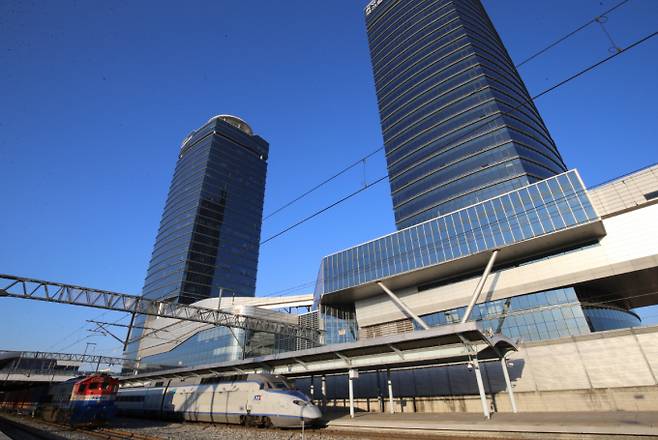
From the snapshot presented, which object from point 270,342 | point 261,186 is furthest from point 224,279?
point 270,342

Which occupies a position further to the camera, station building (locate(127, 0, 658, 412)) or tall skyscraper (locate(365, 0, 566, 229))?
tall skyscraper (locate(365, 0, 566, 229))

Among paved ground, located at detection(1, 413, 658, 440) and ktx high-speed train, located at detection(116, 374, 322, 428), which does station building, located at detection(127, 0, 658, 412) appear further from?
paved ground, located at detection(1, 413, 658, 440)

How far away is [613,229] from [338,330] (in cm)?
4062

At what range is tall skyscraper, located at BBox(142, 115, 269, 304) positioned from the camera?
120812 mm

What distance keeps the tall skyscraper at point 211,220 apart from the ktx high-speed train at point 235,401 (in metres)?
94.2

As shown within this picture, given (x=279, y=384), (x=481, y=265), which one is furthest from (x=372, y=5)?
(x=279, y=384)

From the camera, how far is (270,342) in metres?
57.6

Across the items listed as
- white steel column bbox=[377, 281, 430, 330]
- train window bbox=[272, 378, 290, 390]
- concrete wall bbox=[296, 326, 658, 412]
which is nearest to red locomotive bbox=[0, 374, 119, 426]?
train window bbox=[272, 378, 290, 390]

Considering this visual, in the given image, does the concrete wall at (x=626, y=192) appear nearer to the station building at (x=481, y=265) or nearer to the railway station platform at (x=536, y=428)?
the station building at (x=481, y=265)

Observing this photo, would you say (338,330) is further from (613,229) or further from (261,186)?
(261,186)

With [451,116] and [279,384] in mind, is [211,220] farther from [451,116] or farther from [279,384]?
[279,384]

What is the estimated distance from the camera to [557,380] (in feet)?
86.2

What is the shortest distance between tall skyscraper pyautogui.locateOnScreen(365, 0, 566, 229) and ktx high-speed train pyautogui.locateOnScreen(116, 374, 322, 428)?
56037 millimetres

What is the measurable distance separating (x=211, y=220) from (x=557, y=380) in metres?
125
